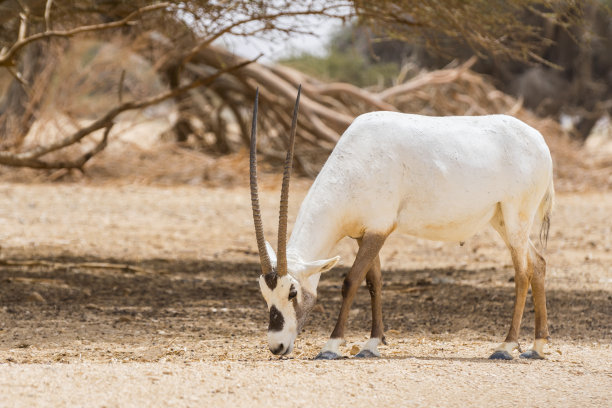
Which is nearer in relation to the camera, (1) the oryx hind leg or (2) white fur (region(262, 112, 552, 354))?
(2) white fur (region(262, 112, 552, 354))

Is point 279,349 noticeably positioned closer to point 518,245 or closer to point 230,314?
point 518,245

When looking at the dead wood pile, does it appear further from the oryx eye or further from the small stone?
the oryx eye

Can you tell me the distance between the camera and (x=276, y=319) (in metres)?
4.77

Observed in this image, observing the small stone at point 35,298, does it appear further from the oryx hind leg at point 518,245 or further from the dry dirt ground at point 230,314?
the oryx hind leg at point 518,245

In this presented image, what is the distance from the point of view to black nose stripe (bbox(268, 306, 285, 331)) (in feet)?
15.6

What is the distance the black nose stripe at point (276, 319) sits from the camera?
4766mm

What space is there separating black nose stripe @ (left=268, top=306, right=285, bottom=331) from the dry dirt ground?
0.18 m

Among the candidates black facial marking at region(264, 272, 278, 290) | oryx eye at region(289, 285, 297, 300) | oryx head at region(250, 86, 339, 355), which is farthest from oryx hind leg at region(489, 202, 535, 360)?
black facial marking at region(264, 272, 278, 290)

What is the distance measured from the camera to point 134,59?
16016 mm

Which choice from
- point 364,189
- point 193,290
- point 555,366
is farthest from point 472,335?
point 193,290

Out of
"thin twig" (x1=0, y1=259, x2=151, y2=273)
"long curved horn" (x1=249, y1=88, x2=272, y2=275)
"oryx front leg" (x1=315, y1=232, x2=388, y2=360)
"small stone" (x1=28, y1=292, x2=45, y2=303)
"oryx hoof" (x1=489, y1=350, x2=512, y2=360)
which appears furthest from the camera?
"thin twig" (x1=0, y1=259, x2=151, y2=273)

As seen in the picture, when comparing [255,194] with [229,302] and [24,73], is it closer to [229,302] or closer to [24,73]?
[229,302]

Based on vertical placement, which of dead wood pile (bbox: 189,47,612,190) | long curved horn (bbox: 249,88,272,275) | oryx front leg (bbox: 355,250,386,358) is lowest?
dead wood pile (bbox: 189,47,612,190)

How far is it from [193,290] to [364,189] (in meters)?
3.33
